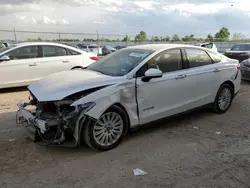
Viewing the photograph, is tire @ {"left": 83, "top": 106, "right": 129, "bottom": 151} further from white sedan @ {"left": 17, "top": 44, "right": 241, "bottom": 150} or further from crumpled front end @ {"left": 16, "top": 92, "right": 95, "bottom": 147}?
crumpled front end @ {"left": 16, "top": 92, "right": 95, "bottom": 147}

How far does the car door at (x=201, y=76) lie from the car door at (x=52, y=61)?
465cm

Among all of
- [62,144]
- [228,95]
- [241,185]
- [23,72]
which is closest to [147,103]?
[62,144]

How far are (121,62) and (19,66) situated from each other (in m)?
4.48

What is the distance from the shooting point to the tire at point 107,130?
4133 mm

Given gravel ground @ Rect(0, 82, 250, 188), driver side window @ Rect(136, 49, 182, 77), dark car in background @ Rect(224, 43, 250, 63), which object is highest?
driver side window @ Rect(136, 49, 182, 77)

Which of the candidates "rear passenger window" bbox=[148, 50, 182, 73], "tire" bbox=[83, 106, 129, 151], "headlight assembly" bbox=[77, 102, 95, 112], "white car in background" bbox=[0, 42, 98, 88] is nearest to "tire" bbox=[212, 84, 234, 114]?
"rear passenger window" bbox=[148, 50, 182, 73]

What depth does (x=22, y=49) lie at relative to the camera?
8492 millimetres

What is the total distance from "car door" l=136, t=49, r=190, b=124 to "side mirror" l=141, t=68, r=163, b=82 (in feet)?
0.22

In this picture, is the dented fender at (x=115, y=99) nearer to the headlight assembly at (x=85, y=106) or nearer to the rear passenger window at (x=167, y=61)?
the headlight assembly at (x=85, y=106)

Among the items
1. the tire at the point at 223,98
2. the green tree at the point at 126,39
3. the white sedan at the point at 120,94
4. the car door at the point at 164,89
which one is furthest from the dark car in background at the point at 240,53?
the green tree at the point at 126,39

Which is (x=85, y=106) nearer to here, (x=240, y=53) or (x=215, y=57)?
(x=215, y=57)

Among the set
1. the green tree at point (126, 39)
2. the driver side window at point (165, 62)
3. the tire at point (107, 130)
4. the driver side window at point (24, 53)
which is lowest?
the tire at point (107, 130)

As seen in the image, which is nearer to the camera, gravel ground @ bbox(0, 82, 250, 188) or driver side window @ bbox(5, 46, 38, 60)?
gravel ground @ bbox(0, 82, 250, 188)

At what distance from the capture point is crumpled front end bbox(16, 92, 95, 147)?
3998 mm
